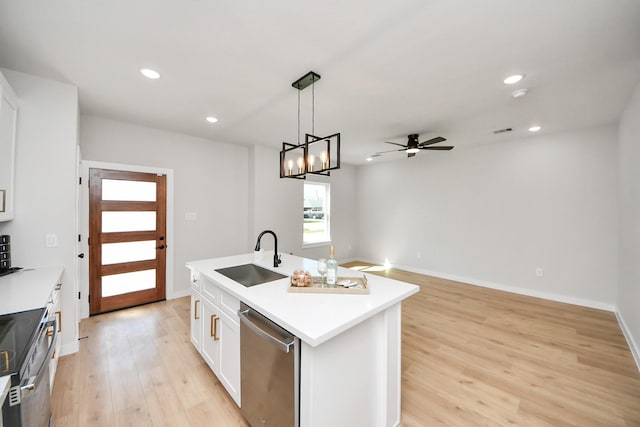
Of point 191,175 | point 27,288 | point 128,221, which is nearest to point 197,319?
point 27,288

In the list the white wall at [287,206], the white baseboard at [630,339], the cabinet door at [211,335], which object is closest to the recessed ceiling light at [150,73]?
the cabinet door at [211,335]

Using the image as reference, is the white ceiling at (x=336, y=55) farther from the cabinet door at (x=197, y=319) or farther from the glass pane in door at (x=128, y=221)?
the cabinet door at (x=197, y=319)

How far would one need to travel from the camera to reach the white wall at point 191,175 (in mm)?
3473

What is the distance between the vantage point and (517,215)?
171 inches

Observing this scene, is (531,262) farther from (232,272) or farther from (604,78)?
(232,272)

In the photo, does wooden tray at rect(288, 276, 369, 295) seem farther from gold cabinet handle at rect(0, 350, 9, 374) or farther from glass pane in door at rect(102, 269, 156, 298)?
glass pane in door at rect(102, 269, 156, 298)

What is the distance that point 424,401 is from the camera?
1937 millimetres

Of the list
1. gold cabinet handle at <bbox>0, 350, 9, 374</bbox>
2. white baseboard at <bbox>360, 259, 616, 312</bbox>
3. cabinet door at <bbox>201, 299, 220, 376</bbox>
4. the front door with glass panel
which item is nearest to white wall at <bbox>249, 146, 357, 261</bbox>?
the front door with glass panel

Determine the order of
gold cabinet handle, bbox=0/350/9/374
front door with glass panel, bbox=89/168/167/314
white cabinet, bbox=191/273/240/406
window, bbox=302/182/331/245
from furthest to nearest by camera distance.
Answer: window, bbox=302/182/331/245
front door with glass panel, bbox=89/168/167/314
white cabinet, bbox=191/273/240/406
gold cabinet handle, bbox=0/350/9/374

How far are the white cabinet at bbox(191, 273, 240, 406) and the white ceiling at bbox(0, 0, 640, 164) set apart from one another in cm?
187

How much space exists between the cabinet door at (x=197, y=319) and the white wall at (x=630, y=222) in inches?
160

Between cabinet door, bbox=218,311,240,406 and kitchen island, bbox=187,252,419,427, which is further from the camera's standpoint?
cabinet door, bbox=218,311,240,406

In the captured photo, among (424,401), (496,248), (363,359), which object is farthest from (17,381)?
(496,248)

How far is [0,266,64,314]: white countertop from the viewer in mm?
1500
